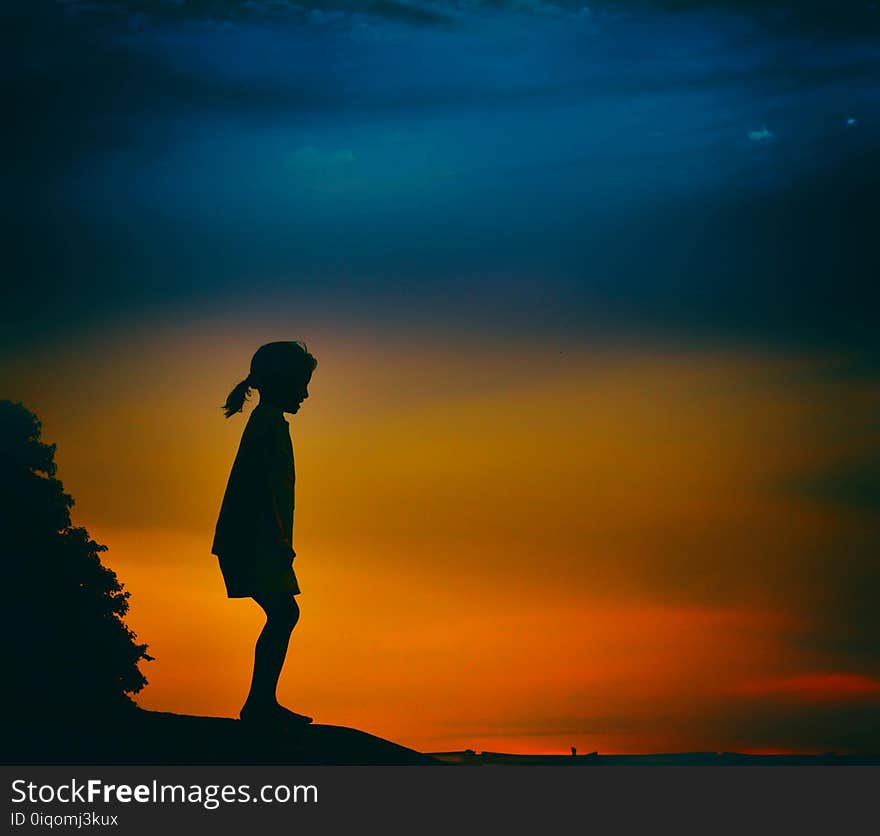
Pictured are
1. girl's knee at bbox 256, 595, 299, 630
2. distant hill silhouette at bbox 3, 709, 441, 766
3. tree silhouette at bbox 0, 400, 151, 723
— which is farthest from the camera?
tree silhouette at bbox 0, 400, 151, 723

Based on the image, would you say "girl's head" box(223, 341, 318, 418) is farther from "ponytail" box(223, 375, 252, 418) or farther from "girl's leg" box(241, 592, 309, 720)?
"girl's leg" box(241, 592, 309, 720)

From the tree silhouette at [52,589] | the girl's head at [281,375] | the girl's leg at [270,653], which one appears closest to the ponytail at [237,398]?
the girl's head at [281,375]

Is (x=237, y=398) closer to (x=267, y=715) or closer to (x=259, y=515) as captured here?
(x=259, y=515)

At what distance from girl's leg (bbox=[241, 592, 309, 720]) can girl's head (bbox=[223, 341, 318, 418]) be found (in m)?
1.26

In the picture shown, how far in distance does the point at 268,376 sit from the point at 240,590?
138 cm

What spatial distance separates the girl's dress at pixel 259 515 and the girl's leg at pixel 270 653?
0.36 feet

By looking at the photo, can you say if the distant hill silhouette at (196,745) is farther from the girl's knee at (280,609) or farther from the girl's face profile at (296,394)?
the girl's face profile at (296,394)

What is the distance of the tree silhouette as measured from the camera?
13.1 m

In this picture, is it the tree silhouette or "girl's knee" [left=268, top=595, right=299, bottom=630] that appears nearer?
"girl's knee" [left=268, top=595, right=299, bottom=630]

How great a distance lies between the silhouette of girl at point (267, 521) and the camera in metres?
6.89

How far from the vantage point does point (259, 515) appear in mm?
6984

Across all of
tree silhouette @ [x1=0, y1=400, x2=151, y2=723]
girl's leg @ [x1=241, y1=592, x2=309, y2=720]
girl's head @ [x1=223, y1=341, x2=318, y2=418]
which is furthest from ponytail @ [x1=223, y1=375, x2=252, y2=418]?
tree silhouette @ [x1=0, y1=400, x2=151, y2=723]

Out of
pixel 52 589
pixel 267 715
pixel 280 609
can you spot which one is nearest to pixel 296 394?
pixel 280 609

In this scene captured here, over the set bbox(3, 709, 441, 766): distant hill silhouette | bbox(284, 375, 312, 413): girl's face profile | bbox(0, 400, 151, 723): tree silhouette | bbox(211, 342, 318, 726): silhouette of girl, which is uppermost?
bbox(0, 400, 151, 723): tree silhouette
